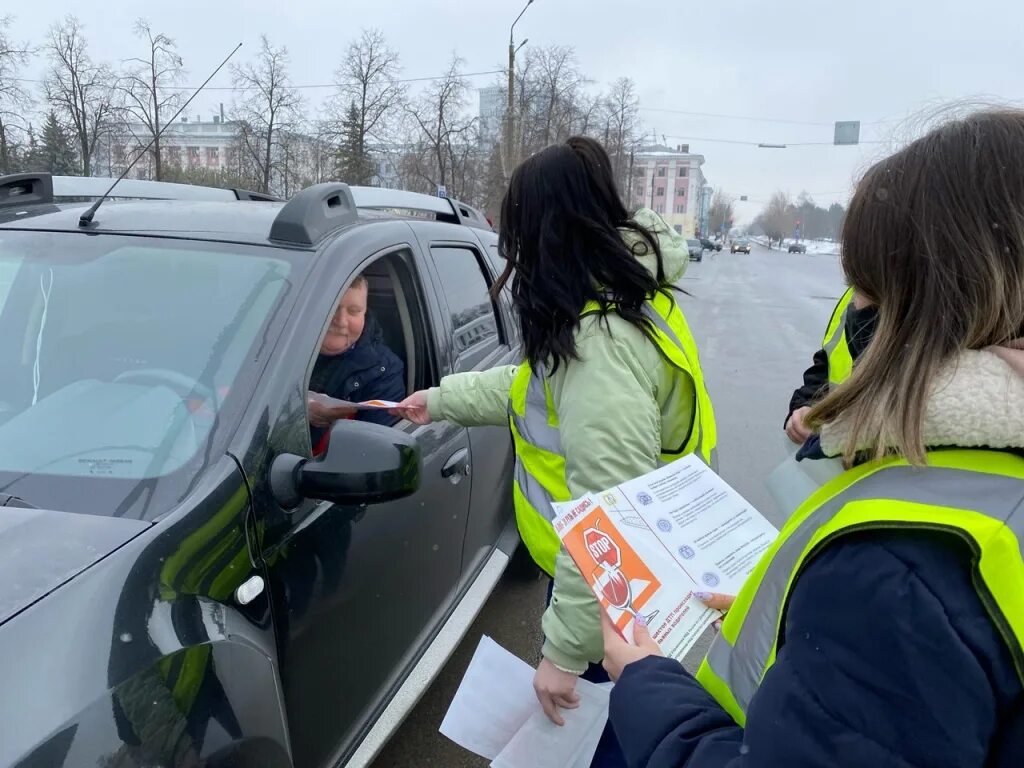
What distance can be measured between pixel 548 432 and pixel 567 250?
0.43 m

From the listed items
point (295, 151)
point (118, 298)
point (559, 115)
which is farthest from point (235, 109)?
point (118, 298)

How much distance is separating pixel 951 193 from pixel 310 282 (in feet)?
5.02

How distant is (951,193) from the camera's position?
88 centimetres

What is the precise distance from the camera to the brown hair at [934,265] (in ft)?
2.80

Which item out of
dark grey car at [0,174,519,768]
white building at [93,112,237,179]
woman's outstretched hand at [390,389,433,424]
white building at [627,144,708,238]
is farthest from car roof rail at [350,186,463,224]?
white building at [627,144,708,238]

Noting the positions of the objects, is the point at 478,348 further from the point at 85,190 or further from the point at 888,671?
the point at 888,671

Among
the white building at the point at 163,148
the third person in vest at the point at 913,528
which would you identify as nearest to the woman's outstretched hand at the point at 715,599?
the third person in vest at the point at 913,528

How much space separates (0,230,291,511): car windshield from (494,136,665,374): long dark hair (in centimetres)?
68

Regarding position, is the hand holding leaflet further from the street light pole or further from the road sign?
the road sign

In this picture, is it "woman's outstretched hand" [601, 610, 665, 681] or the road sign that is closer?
"woman's outstretched hand" [601, 610, 665, 681]

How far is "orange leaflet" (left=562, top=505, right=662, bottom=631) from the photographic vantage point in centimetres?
133

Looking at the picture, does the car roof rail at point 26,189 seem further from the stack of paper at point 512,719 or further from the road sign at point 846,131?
the road sign at point 846,131

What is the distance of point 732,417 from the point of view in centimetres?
725

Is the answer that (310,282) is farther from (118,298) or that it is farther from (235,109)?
(235,109)
